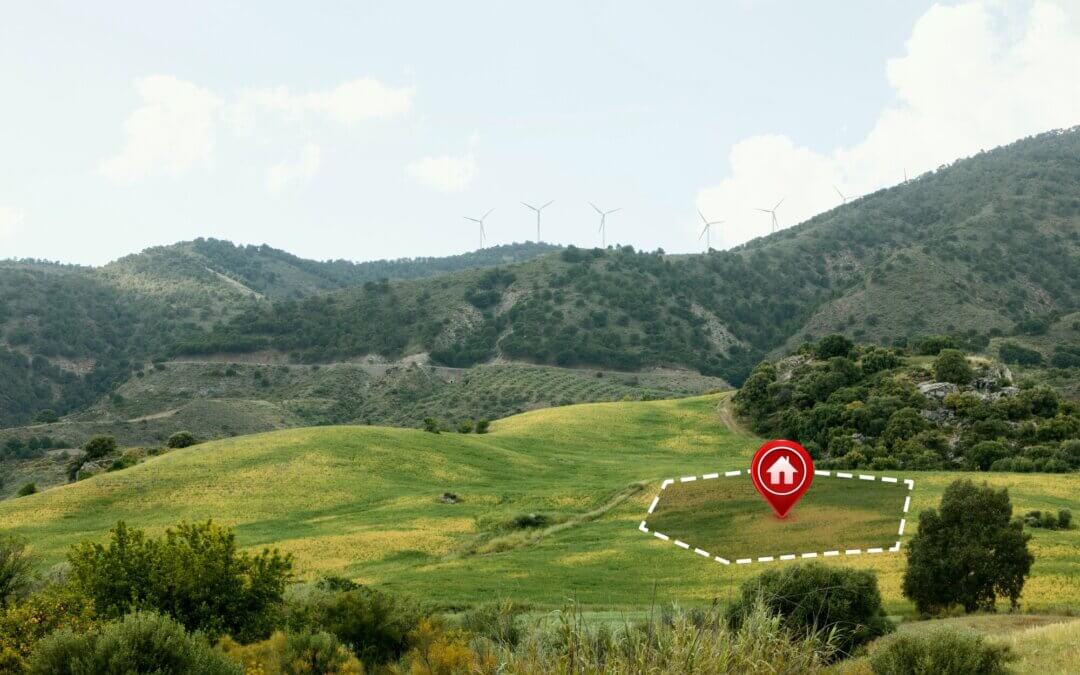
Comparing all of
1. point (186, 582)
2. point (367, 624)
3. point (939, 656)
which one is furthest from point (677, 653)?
point (186, 582)

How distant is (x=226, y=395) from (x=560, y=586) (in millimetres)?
123120

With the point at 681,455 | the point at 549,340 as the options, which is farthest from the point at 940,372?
the point at 549,340

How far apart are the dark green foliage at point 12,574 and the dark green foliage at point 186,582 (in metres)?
2.31

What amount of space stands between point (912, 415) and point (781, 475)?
2627 inches

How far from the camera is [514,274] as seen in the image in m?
198

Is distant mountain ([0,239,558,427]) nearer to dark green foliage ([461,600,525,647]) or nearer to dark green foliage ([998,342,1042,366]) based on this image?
dark green foliage ([998,342,1042,366])

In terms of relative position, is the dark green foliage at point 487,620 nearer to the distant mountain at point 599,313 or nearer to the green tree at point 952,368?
the green tree at point 952,368

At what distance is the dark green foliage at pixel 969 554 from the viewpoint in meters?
29.5

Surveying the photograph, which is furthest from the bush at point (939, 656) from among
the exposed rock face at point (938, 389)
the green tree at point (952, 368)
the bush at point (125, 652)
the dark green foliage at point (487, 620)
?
the green tree at point (952, 368)

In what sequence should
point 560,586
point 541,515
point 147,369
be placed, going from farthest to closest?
point 147,369, point 541,515, point 560,586

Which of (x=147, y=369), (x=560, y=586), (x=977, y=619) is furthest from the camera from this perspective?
(x=147, y=369)

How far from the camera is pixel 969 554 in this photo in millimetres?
29531

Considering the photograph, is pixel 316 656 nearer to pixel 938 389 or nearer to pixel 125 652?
pixel 125 652

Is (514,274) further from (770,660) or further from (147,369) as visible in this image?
(770,660)
